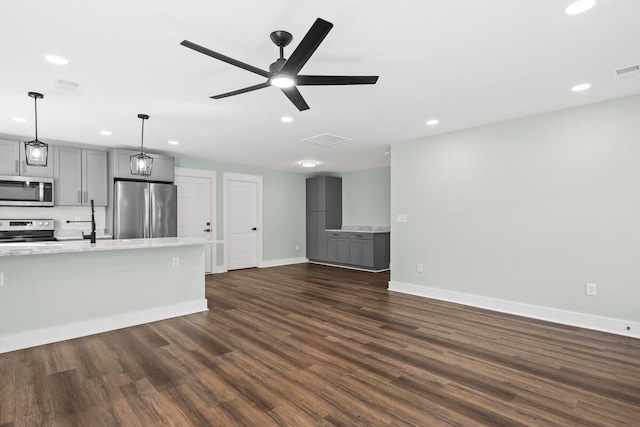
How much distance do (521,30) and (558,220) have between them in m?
2.50

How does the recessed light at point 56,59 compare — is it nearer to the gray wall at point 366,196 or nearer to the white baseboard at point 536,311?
the white baseboard at point 536,311

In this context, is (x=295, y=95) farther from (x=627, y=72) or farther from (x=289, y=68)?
(x=627, y=72)

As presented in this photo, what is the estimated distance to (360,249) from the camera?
23.8 feet

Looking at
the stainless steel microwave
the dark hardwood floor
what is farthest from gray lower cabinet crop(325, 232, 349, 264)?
the stainless steel microwave

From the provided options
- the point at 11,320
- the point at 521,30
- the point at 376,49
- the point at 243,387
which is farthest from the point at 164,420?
the point at 521,30

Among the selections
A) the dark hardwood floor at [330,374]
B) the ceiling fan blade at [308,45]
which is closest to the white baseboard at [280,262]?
the dark hardwood floor at [330,374]

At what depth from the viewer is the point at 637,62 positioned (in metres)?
2.57

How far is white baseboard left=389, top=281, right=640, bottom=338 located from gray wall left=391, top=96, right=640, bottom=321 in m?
0.06

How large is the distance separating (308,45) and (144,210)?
4.71 m

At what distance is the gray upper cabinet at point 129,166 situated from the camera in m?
5.30

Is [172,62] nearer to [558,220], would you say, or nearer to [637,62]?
[637,62]

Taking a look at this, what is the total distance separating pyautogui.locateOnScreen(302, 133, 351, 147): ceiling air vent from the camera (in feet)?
15.8

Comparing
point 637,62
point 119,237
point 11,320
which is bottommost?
point 11,320

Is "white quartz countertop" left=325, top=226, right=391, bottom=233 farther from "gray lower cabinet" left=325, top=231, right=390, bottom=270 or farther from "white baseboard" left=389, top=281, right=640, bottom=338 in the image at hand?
"white baseboard" left=389, top=281, right=640, bottom=338
